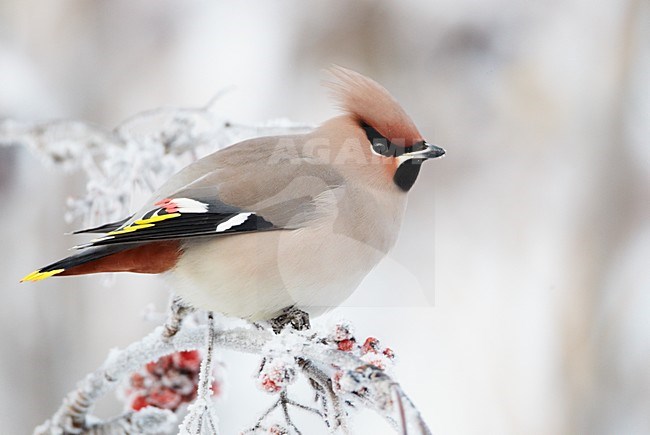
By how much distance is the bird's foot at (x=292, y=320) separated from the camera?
2082 millimetres

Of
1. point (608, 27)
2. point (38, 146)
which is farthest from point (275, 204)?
point (608, 27)

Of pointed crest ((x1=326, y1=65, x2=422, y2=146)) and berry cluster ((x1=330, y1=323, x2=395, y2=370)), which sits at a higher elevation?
pointed crest ((x1=326, y1=65, x2=422, y2=146))

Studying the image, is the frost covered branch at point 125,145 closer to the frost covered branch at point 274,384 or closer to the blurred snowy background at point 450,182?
the frost covered branch at point 274,384

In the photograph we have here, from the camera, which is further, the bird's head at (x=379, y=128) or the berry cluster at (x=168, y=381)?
the berry cluster at (x=168, y=381)

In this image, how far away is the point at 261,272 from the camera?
204 centimetres

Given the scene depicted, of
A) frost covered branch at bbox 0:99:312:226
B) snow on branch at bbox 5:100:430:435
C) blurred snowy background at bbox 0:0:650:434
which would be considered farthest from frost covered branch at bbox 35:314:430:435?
blurred snowy background at bbox 0:0:650:434

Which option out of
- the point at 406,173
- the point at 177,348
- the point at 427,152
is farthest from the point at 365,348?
the point at 406,173

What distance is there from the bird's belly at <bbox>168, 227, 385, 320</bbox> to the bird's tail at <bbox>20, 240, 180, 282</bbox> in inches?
1.6

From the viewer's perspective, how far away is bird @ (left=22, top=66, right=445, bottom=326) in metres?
1.99

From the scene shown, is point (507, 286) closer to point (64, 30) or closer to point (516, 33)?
point (516, 33)

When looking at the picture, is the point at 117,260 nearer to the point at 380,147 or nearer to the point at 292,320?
the point at 292,320

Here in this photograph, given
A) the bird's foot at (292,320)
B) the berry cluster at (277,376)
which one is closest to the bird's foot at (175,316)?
the bird's foot at (292,320)

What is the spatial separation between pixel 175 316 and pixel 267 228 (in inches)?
11.6

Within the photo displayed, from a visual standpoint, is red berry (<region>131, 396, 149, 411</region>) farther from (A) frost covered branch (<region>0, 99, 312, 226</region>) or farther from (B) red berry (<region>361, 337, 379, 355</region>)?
(B) red berry (<region>361, 337, 379, 355</region>)
